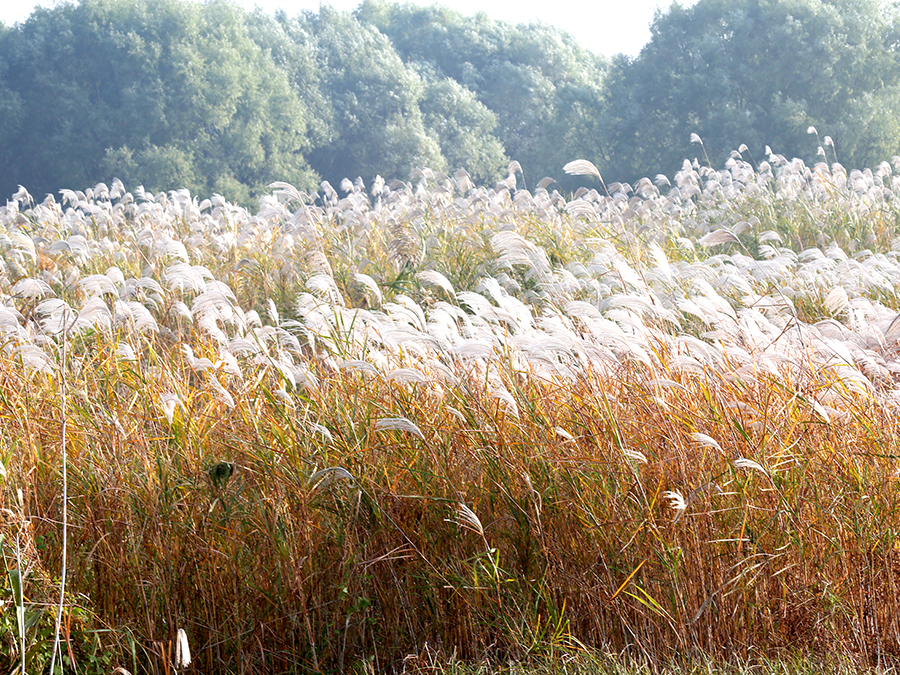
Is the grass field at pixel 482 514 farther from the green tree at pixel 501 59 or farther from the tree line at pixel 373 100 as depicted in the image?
the green tree at pixel 501 59

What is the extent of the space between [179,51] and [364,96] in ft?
23.8

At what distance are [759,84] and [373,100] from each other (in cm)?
1459

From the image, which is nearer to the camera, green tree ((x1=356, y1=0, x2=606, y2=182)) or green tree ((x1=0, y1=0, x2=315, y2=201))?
green tree ((x1=0, y1=0, x2=315, y2=201))

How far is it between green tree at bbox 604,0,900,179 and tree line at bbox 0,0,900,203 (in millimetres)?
51

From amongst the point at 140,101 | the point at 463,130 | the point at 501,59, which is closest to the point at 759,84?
the point at 463,130

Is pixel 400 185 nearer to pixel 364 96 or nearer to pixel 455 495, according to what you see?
pixel 455 495

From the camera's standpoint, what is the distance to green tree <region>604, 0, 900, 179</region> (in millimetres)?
21719

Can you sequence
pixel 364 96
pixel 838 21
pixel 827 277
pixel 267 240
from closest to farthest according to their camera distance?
pixel 827 277
pixel 267 240
pixel 838 21
pixel 364 96

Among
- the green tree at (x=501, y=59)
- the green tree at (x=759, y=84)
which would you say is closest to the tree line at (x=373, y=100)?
the green tree at (x=759, y=84)

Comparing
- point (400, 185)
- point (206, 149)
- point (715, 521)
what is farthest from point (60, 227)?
point (206, 149)

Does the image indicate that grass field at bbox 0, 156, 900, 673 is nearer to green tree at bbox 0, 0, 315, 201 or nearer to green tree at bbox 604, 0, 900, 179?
green tree at bbox 604, 0, 900, 179

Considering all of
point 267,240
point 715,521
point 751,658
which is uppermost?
point 267,240

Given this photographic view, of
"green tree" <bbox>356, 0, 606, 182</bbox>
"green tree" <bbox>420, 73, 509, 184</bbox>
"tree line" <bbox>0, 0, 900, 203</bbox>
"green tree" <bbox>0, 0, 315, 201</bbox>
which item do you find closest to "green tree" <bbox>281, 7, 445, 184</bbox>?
"tree line" <bbox>0, 0, 900, 203</bbox>

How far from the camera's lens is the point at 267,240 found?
7.43 m
